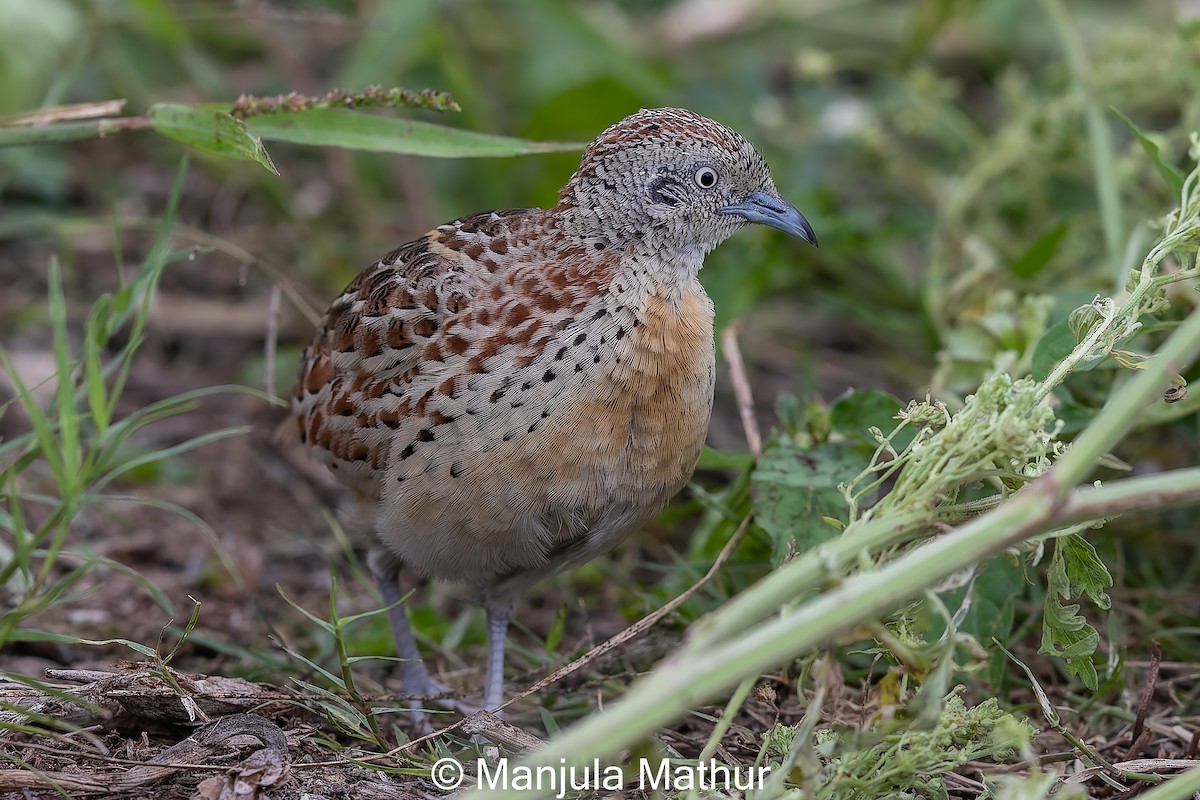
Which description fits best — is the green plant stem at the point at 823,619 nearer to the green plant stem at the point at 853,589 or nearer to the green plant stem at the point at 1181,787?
the green plant stem at the point at 853,589

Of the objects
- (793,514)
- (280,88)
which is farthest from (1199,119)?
(280,88)

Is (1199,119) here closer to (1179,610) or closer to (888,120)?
(1179,610)

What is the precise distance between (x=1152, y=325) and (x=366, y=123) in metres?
2.14

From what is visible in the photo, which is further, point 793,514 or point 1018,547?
point 793,514

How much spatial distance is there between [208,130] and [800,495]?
1797mm

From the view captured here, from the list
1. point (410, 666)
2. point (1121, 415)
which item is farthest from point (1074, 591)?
point (410, 666)

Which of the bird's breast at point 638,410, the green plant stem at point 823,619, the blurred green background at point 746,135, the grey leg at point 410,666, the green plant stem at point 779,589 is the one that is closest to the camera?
the green plant stem at point 823,619

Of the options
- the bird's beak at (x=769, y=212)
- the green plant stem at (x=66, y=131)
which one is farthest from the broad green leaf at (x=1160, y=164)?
the green plant stem at (x=66, y=131)

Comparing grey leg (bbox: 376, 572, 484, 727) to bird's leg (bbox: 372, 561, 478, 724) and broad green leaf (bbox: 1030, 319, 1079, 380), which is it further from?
broad green leaf (bbox: 1030, 319, 1079, 380)

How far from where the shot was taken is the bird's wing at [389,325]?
10.9 feet

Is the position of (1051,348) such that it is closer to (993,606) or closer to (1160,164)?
(1160,164)

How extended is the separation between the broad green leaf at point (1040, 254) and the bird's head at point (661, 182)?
1.47 metres

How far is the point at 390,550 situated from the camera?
3.63m

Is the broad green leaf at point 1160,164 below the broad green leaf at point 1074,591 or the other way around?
the other way around
